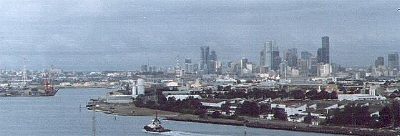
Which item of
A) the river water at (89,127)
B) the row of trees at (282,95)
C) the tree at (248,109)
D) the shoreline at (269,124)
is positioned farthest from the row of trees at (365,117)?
the row of trees at (282,95)

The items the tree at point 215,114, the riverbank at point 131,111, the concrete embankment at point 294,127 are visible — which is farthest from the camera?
the riverbank at point 131,111

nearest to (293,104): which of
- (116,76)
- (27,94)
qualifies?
(27,94)

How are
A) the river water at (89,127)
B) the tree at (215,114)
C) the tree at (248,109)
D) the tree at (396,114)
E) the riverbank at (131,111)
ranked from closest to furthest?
the river water at (89,127) < the tree at (396,114) < the tree at (215,114) < the tree at (248,109) < the riverbank at (131,111)

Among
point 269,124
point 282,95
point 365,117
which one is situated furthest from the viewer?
point 282,95

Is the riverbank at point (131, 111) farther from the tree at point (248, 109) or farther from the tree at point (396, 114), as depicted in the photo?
the tree at point (396, 114)

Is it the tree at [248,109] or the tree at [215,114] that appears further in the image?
the tree at [248,109]

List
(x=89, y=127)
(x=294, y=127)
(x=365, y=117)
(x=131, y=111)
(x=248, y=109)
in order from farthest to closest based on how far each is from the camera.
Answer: (x=131, y=111)
(x=248, y=109)
(x=365, y=117)
(x=294, y=127)
(x=89, y=127)

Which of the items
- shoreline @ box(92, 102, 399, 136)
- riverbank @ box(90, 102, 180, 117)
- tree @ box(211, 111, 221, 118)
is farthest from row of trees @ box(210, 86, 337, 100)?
tree @ box(211, 111, 221, 118)

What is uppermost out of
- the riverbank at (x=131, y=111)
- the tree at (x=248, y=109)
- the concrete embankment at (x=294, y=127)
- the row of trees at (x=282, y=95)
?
the row of trees at (x=282, y=95)

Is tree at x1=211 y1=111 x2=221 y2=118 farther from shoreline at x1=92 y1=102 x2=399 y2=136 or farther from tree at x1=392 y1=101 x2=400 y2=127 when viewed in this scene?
tree at x1=392 y1=101 x2=400 y2=127

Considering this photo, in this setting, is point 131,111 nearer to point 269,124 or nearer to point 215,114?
point 215,114

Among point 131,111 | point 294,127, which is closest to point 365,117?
point 294,127

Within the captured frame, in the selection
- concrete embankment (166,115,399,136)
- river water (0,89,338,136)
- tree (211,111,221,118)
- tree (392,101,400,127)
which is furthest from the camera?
tree (211,111,221,118)

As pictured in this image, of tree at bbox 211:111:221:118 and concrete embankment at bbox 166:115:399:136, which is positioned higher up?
tree at bbox 211:111:221:118
